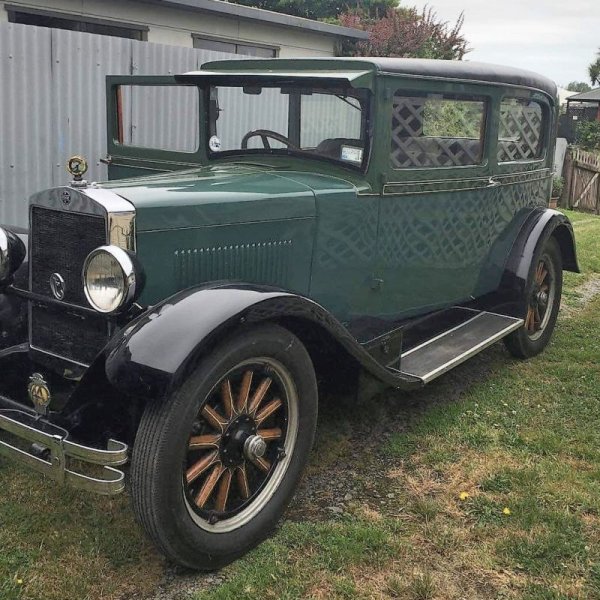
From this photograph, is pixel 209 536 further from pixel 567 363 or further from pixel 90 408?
pixel 567 363

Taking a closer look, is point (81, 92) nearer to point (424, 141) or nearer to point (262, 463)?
point (424, 141)

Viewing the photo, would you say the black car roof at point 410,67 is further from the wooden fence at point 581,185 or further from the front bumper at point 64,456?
the wooden fence at point 581,185

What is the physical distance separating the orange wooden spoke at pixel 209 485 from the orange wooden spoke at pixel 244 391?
0.22 m

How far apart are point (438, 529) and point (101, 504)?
4.42 ft

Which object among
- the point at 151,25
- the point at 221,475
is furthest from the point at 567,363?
the point at 151,25

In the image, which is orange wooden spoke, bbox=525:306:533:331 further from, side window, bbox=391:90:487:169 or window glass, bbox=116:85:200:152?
window glass, bbox=116:85:200:152

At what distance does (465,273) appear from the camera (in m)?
4.11

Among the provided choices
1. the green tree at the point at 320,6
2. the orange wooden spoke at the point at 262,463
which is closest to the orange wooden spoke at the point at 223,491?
the orange wooden spoke at the point at 262,463

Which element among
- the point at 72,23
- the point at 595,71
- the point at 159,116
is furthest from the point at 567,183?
the point at 595,71

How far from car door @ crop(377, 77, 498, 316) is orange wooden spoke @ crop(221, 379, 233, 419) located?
1244 mm

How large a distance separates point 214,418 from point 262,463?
303 mm

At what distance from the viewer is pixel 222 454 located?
2527 mm

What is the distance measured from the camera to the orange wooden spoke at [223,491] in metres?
2.54

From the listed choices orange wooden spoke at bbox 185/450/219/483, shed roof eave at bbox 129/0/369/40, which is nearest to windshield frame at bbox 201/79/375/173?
orange wooden spoke at bbox 185/450/219/483
